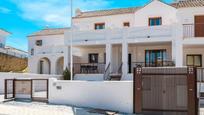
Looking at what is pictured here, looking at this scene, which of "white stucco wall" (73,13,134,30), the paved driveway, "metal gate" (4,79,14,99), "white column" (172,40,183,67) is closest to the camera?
the paved driveway

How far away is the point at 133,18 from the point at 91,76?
754cm

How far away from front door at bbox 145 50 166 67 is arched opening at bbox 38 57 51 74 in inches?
552

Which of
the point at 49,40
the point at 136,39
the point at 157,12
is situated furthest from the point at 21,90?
the point at 49,40

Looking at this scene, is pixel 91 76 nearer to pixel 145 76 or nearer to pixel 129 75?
pixel 129 75

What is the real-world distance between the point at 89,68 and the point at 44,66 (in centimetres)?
1139

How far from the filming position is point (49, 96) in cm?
1800

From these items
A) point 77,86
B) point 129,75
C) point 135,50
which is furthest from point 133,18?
point 77,86

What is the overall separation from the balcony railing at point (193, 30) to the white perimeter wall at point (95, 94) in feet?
30.8

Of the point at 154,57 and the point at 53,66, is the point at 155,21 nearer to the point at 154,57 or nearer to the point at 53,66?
the point at 154,57

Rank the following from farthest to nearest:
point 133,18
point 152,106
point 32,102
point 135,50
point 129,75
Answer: point 133,18 < point 135,50 < point 129,75 < point 32,102 < point 152,106

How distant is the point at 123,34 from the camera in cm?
2434

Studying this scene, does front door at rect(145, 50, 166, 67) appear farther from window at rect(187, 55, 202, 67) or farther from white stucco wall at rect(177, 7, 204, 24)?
white stucco wall at rect(177, 7, 204, 24)

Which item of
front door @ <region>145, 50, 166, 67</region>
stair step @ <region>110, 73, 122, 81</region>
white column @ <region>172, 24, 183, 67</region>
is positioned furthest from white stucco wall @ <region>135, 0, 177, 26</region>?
stair step @ <region>110, 73, 122, 81</region>

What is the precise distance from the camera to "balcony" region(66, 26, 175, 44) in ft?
75.8
